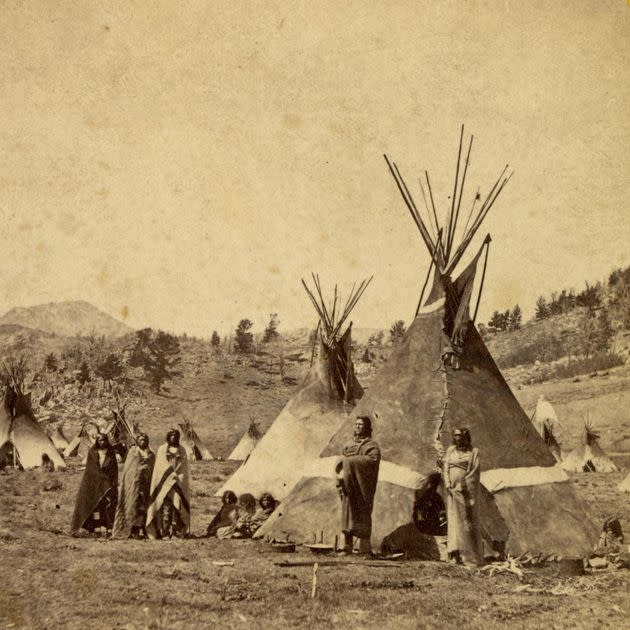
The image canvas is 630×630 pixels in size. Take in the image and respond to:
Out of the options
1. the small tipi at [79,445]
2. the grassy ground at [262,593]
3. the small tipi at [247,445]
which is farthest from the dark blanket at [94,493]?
the small tipi at [79,445]

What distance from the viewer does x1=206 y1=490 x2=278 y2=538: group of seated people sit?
29.7ft

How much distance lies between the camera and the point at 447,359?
27.0 feet

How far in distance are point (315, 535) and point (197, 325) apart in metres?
10.5

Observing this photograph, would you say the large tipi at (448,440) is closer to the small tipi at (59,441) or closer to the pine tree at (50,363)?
the small tipi at (59,441)

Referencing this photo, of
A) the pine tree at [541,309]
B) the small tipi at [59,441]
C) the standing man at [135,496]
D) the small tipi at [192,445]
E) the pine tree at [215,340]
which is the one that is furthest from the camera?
the pine tree at [215,340]

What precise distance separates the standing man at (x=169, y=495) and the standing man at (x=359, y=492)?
254cm

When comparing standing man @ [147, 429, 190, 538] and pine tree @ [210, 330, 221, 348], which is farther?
pine tree @ [210, 330, 221, 348]

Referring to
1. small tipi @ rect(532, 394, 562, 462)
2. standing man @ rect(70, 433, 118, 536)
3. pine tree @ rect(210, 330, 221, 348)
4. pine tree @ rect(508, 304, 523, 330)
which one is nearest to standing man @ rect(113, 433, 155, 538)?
standing man @ rect(70, 433, 118, 536)

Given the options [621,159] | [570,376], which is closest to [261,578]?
[621,159]

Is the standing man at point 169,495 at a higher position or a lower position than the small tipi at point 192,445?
lower

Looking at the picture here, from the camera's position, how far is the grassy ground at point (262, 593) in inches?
212

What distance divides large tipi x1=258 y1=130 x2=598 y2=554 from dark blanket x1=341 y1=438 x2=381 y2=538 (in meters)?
0.27

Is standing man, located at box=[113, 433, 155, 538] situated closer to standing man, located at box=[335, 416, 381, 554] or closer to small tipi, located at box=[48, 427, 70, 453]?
standing man, located at box=[335, 416, 381, 554]

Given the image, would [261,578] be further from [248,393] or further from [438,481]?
[248,393]
